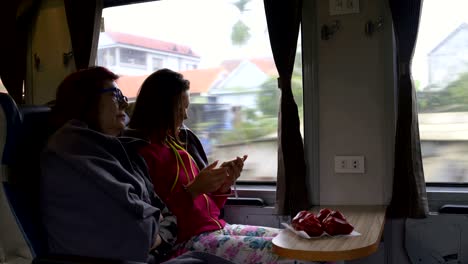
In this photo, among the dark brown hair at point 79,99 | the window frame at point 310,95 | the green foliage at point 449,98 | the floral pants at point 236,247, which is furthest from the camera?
the window frame at point 310,95

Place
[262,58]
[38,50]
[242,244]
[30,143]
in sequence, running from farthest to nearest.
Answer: [38,50] < [262,58] < [242,244] < [30,143]

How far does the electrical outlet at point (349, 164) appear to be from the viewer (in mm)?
2531

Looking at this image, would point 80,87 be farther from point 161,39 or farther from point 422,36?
point 422,36

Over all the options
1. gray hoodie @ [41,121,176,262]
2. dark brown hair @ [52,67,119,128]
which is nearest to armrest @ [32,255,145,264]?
gray hoodie @ [41,121,176,262]

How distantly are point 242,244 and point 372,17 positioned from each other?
1.36m

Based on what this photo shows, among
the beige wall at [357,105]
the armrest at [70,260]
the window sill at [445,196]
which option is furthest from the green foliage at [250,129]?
the armrest at [70,260]

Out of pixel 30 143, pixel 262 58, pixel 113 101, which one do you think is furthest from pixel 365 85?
pixel 30 143

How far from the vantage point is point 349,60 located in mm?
2537

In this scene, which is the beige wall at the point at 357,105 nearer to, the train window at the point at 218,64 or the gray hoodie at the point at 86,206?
the train window at the point at 218,64

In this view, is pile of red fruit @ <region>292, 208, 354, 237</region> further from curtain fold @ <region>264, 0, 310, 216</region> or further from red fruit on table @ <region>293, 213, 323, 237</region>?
curtain fold @ <region>264, 0, 310, 216</region>

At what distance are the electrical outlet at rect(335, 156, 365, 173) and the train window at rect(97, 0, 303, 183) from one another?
1.21 feet

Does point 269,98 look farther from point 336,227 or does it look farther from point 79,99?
point 79,99

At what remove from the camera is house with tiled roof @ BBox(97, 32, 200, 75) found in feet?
10.2

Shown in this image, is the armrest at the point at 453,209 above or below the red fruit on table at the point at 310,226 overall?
below
